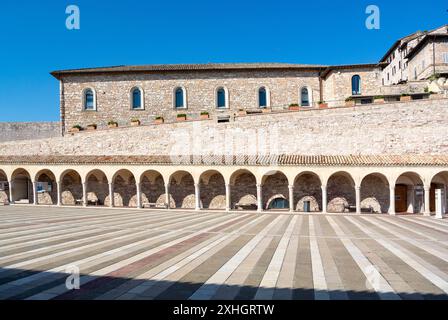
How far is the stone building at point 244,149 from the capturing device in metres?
26.9

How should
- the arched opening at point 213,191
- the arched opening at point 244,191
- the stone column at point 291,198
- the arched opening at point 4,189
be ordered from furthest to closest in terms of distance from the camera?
the arched opening at point 4,189
the arched opening at point 213,191
the arched opening at point 244,191
the stone column at point 291,198

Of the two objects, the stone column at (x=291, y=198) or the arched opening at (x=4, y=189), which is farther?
the arched opening at (x=4, y=189)

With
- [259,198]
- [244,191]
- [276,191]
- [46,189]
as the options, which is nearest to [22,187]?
[46,189]

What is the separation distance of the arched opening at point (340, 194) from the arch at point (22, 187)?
28.7 meters

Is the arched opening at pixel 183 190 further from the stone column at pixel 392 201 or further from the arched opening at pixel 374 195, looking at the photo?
the stone column at pixel 392 201

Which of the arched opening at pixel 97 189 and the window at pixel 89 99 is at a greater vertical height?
the window at pixel 89 99

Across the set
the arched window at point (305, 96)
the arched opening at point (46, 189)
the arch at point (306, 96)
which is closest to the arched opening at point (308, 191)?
the arch at point (306, 96)

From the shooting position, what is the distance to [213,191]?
30.0m

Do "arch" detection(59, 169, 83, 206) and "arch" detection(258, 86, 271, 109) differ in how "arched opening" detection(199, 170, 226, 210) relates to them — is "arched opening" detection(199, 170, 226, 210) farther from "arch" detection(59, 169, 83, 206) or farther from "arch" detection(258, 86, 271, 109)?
"arch" detection(258, 86, 271, 109)

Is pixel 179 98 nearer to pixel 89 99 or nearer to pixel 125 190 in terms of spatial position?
pixel 89 99

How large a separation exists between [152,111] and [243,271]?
114ft

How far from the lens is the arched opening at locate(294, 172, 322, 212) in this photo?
28500 mm

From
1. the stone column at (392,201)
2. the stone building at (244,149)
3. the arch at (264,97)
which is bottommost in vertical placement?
the stone column at (392,201)
